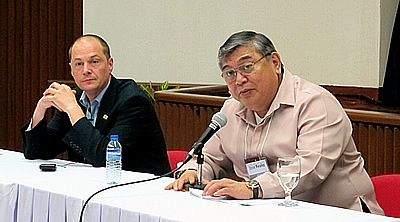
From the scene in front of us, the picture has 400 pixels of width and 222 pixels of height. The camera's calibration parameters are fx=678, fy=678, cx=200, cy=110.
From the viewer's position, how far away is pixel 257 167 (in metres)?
2.81

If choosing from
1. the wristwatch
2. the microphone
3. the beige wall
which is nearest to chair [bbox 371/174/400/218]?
the wristwatch

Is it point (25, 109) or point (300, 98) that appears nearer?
point (300, 98)

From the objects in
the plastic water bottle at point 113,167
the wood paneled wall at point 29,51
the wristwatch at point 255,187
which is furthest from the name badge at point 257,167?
the wood paneled wall at point 29,51

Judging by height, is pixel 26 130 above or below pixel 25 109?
above

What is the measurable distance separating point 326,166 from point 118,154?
0.85m

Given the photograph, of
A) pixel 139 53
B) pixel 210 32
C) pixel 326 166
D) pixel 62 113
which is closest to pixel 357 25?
pixel 210 32

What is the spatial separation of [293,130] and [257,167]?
0.22 meters

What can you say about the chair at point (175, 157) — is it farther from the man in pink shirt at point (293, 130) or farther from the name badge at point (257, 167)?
the name badge at point (257, 167)

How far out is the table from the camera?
2215 millimetres

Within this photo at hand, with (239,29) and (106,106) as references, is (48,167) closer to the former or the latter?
(106,106)

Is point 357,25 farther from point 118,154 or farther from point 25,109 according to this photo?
point 118,154

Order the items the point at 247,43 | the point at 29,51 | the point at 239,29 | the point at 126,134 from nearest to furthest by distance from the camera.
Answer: the point at 247,43 → the point at 126,134 → the point at 239,29 → the point at 29,51

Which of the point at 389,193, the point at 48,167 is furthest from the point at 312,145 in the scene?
the point at 48,167

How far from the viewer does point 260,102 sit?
283 cm
